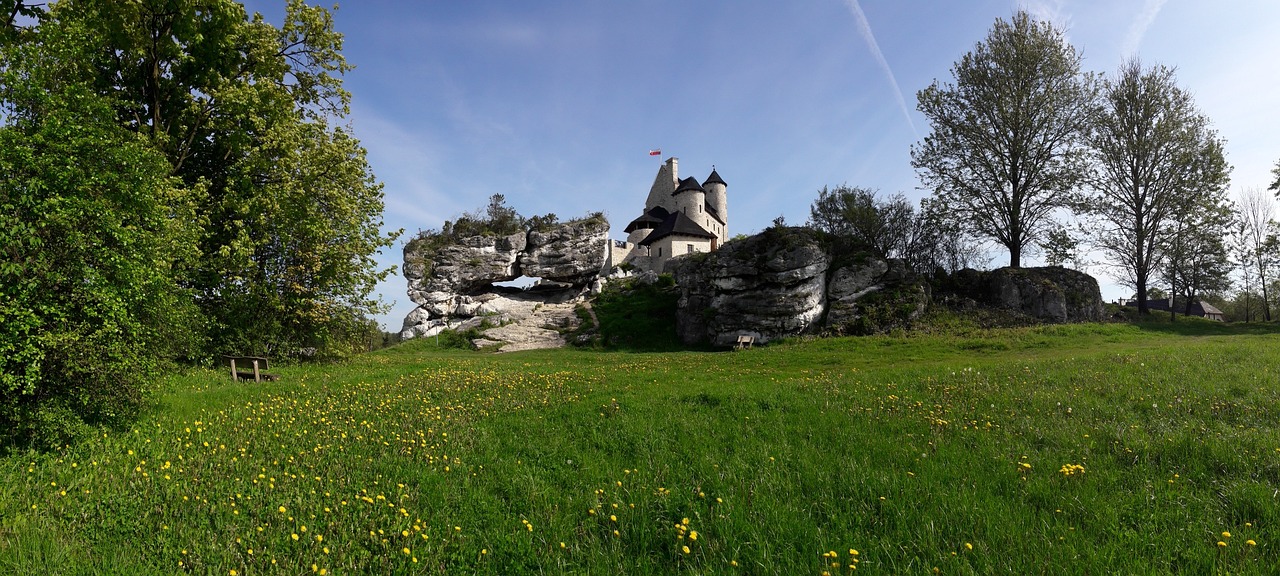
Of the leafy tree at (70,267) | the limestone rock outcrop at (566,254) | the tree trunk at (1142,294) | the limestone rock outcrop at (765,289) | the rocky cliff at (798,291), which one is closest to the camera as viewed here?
the leafy tree at (70,267)

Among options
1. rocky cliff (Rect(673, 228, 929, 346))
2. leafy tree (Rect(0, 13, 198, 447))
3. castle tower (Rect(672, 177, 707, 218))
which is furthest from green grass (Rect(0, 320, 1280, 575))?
castle tower (Rect(672, 177, 707, 218))

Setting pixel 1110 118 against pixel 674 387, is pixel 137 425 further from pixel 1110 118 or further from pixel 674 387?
pixel 1110 118

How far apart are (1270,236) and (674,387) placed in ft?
173

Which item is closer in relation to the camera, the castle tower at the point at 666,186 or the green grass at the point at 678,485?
the green grass at the point at 678,485

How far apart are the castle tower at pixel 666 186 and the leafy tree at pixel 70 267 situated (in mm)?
62697

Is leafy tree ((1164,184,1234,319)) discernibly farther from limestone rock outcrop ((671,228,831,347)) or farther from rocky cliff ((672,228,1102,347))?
limestone rock outcrop ((671,228,831,347))

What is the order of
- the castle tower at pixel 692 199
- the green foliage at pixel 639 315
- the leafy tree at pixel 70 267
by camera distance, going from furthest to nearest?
the castle tower at pixel 692 199, the green foliage at pixel 639 315, the leafy tree at pixel 70 267

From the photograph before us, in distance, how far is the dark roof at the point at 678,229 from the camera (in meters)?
60.0

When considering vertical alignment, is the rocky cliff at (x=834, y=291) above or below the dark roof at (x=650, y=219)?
below

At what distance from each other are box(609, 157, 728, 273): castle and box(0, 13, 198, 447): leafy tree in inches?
2091

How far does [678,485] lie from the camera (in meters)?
6.23

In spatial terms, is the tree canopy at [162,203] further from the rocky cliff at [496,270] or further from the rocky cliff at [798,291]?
the rocky cliff at [496,270]

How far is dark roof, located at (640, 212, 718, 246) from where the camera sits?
5997cm

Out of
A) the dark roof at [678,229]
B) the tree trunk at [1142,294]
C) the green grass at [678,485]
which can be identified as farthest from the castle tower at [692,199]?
the green grass at [678,485]
